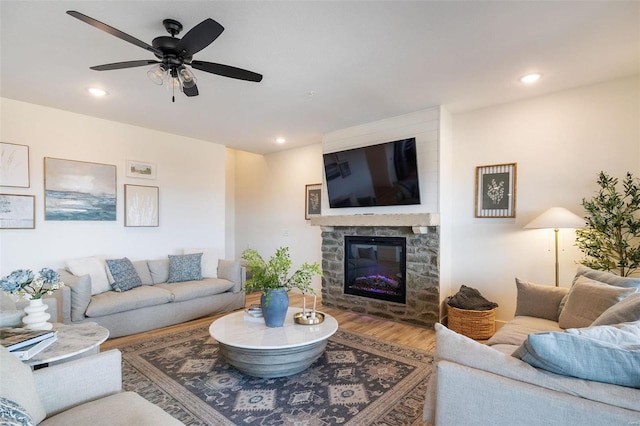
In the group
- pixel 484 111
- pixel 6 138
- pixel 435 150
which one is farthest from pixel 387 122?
pixel 6 138

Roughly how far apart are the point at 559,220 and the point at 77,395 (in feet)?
12.1

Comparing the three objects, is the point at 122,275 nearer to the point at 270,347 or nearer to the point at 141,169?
the point at 141,169

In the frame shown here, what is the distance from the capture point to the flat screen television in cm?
386

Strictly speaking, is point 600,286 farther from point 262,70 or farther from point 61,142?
point 61,142

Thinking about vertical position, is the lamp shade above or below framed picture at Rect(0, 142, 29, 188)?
below

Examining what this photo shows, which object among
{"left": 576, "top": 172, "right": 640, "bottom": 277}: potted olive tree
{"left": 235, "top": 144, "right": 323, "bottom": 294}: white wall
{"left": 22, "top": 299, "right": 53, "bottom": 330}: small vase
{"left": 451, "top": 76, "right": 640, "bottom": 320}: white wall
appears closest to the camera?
{"left": 22, "top": 299, "right": 53, "bottom": 330}: small vase

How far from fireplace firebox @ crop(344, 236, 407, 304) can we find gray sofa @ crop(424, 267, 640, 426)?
266 centimetres

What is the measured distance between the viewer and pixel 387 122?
13.6ft

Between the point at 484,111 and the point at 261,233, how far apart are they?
427 centimetres

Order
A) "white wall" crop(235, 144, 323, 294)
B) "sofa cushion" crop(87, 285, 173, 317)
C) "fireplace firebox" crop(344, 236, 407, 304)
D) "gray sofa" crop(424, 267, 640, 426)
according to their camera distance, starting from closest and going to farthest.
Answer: "gray sofa" crop(424, 267, 640, 426) → "sofa cushion" crop(87, 285, 173, 317) → "fireplace firebox" crop(344, 236, 407, 304) → "white wall" crop(235, 144, 323, 294)

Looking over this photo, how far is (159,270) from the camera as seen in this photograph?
4.34 m

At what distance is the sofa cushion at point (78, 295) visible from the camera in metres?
3.15

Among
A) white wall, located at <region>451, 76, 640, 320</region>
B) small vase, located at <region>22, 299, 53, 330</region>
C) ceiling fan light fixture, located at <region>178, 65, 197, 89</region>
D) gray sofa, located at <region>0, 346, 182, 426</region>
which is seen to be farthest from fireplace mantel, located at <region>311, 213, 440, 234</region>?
small vase, located at <region>22, 299, 53, 330</region>

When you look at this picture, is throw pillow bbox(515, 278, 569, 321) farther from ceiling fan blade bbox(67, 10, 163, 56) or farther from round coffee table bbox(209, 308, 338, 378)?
ceiling fan blade bbox(67, 10, 163, 56)
